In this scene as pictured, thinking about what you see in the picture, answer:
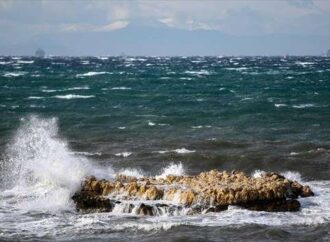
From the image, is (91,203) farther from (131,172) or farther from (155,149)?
(155,149)

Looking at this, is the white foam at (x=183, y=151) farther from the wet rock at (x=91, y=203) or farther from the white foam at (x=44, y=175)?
the wet rock at (x=91, y=203)

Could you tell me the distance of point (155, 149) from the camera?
1412 inches

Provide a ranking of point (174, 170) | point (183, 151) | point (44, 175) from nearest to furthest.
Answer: point (44, 175) < point (174, 170) < point (183, 151)

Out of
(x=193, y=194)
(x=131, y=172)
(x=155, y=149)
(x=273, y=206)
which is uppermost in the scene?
(x=193, y=194)

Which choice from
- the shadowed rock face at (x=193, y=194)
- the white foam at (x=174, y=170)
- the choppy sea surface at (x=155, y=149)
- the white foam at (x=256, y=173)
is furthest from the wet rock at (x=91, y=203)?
the white foam at (x=256, y=173)

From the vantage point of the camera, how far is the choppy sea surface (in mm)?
20219

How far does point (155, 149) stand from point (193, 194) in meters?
13.8

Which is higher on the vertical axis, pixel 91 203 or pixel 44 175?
pixel 44 175

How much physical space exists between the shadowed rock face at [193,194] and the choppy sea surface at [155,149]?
0.42m

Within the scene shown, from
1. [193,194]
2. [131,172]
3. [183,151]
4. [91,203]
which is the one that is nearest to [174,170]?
[131,172]

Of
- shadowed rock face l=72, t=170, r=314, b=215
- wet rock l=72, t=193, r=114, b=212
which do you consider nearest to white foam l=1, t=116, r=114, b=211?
wet rock l=72, t=193, r=114, b=212

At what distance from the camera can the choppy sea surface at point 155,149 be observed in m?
20.2

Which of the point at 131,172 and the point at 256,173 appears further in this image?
the point at 131,172

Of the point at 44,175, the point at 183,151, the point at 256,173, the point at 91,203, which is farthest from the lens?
the point at 183,151
